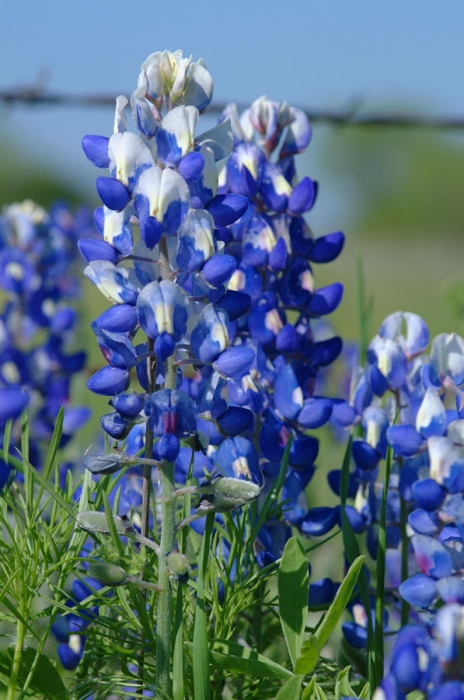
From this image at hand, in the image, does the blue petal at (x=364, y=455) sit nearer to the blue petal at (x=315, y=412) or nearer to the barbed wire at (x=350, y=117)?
the blue petal at (x=315, y=412)

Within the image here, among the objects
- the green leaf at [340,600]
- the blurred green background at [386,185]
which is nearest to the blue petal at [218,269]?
the green leaf at [340,600]

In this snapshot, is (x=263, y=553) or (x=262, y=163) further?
(x=262, y=163)

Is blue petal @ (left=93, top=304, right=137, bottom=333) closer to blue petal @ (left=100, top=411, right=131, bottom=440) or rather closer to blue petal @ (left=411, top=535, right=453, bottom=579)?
blue petal @ (left=100, top=411, right=131, bottom=440)

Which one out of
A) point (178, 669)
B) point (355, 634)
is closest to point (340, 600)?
point (178, 669)

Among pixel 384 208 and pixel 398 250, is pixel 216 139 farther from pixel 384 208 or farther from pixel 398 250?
pixel 384 208

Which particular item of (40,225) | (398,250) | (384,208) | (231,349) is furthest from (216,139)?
(384,208)

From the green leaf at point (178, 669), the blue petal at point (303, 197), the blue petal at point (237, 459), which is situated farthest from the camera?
the blue petal at point (303, 197)

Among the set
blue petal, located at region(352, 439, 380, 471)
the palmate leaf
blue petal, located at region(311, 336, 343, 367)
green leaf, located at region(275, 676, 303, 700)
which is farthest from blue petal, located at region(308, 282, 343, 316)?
green leaf, located at region(275, 676, 303, 700)
